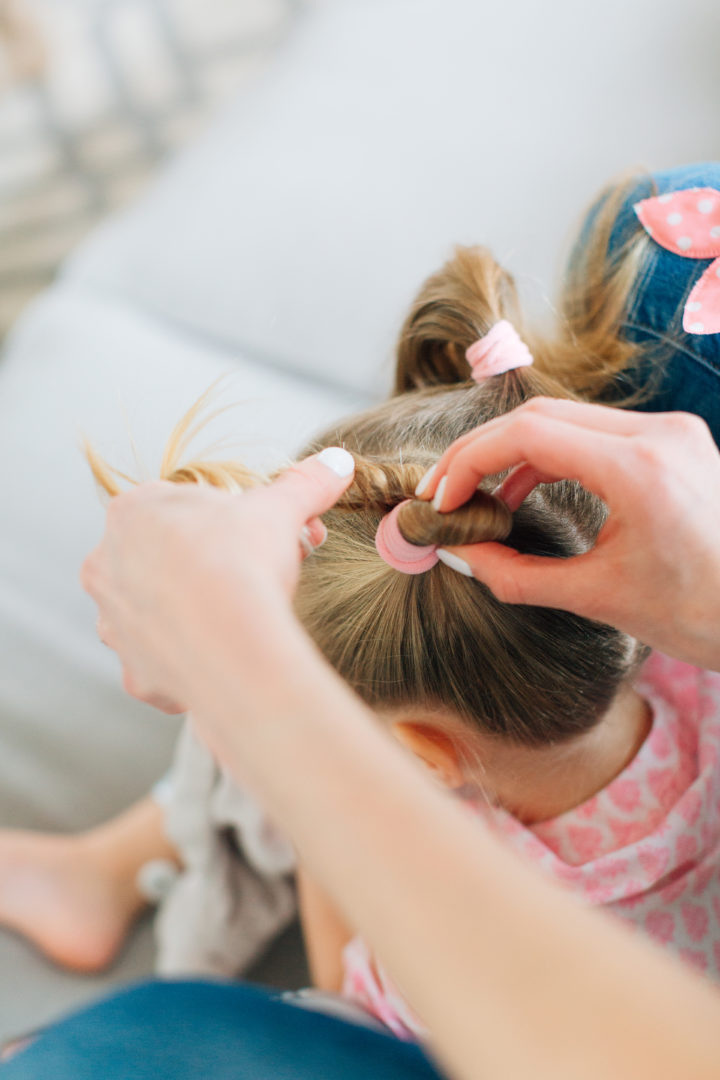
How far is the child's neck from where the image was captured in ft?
1.90

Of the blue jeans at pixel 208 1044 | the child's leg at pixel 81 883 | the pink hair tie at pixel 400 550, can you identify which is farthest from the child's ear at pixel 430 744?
the child's leg at pixel 81 883

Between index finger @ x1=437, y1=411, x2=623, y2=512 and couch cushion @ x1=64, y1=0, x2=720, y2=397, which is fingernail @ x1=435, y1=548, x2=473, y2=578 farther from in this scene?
couch cushion @ x1=64, y1=0, x2=720, y2=397

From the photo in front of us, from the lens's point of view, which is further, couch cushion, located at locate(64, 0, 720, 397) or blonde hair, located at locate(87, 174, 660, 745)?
couch cushion, located at locate(64, 0, 720, 397)

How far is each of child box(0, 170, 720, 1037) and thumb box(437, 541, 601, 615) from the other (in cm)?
1

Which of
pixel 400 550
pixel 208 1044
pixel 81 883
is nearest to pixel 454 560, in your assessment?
pixel 400 550

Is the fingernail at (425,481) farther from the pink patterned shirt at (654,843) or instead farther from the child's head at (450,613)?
the pink patterned shirt at (654,843)

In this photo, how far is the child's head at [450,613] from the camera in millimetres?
510

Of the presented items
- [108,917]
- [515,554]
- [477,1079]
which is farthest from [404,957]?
[108,917]

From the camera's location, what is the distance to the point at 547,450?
416 millimetres

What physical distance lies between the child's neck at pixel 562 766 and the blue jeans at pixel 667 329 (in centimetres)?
23

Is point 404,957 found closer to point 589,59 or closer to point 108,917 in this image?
point 108,917

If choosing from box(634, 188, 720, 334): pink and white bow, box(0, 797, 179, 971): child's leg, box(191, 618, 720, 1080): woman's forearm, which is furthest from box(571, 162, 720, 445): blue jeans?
box(0, 797, 179, 971): child's leg

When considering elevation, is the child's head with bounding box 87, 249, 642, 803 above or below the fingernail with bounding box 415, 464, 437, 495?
below

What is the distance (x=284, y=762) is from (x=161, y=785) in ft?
2.26
